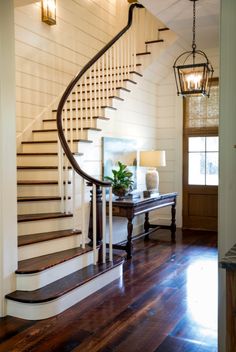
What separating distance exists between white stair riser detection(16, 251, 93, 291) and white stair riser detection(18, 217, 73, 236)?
1.52 ft

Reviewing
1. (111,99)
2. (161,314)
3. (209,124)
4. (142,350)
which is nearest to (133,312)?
(161,314)

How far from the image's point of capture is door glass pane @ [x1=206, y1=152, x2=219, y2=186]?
7.00 meters

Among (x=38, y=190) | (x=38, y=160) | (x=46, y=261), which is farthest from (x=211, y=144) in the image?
(x=46, y=261)

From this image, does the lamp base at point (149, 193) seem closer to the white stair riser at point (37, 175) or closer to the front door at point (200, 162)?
the front door at point (200, 162)

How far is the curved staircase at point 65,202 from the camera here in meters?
3.31

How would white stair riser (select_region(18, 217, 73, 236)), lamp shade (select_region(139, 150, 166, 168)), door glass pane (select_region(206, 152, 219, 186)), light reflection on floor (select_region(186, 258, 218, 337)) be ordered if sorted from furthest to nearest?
door glass pane (select_region(206, 152, 219, 186)) → lamp shade (select_region(139, 150, 166, 168)) → white stair riser (select_region(18, 217, 73, 236)) → light reflection on floor (select_region(186, 258, 218, 337))

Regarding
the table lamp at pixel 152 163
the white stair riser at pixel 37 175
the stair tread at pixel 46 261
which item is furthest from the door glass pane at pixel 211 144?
the stair tread at pixel 46 261

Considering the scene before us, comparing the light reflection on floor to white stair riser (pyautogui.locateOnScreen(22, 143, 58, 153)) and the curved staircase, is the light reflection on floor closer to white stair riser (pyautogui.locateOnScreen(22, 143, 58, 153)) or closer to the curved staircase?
the curved staircase

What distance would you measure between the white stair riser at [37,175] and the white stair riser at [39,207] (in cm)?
42

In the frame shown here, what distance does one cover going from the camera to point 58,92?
5.70m

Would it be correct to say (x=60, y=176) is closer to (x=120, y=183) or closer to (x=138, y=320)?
(x=120, y=183)

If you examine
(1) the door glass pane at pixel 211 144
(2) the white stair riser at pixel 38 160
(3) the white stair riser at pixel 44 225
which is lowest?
(3) the white stair riser at pixel 44 225

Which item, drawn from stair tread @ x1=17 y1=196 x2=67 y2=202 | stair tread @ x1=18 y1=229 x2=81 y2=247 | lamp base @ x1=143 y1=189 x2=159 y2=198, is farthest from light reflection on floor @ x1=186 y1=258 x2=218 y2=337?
stair tread @ x1=17 y1=196 x2=67 y2=202

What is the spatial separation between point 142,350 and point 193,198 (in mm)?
4883
